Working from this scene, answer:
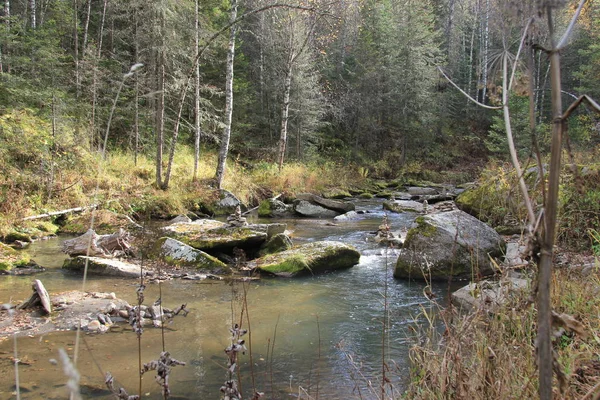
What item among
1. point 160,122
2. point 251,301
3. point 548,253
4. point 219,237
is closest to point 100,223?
point 219,237

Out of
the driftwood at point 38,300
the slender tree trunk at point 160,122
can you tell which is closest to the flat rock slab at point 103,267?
the driftwood at point 38,300

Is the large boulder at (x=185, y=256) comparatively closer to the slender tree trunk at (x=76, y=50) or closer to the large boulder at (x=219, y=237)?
the large boulder at (x=219, y=237)

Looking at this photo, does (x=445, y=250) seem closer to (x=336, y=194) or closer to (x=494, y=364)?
(x=494, y=364)

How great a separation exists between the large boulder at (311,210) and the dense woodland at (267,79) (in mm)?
3643

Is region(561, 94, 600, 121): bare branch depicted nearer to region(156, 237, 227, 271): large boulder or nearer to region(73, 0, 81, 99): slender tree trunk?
region(156, 237, 227, 271): large boulder

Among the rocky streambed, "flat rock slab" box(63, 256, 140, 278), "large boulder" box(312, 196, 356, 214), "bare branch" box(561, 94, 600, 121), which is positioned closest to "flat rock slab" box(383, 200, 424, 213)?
"large boulder" box(312, 196, 356, 214)

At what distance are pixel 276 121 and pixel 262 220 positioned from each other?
1527cm

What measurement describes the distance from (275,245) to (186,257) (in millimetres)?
1793

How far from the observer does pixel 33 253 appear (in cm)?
842

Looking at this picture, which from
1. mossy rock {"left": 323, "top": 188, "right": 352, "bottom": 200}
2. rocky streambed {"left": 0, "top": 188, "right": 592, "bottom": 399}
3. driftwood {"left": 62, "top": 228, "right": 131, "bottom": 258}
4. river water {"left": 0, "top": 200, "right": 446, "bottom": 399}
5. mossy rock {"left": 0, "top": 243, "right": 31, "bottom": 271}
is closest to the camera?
river water {"left": 0, "top": 200, "right": 446, "bottom": 399}

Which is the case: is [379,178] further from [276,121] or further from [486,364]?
[486,364]

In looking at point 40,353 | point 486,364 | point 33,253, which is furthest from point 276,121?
point 486,364

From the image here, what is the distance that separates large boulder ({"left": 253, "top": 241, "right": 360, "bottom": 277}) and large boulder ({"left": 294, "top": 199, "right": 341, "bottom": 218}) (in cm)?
724

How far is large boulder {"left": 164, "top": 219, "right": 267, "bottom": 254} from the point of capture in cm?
870
